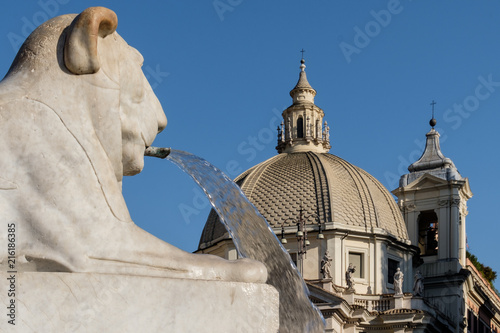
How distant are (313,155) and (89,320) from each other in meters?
55.6

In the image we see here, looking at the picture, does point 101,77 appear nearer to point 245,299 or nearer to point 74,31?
point 74,31

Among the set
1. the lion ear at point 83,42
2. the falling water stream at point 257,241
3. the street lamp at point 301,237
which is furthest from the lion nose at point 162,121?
the street lamp at point 301,237

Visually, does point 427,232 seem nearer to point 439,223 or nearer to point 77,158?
point 439,223

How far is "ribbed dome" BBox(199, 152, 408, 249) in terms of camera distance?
181 feet

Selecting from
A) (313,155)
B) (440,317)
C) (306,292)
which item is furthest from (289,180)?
(306,292)

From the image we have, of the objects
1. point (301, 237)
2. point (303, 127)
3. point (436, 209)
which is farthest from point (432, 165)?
point (301, 237)

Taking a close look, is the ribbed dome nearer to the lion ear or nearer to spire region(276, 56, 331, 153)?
spire region(276, 56, 331, 153)

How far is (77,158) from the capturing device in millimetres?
4430

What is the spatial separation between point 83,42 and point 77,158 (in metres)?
0.45

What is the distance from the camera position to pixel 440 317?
55.1 metres

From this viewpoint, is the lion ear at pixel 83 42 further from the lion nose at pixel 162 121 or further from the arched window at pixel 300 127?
the arched window at pixel 300 127

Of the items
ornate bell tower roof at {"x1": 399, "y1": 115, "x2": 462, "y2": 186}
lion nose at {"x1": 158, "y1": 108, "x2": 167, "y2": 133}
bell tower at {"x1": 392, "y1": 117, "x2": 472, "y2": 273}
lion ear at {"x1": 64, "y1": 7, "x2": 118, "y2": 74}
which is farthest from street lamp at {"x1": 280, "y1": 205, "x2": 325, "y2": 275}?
lion ear at {"x1": 64, "y1": 7, "x2": 118, "y2": 74}

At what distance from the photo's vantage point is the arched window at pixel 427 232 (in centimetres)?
6431

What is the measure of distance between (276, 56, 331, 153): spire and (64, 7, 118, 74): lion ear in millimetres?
57075
